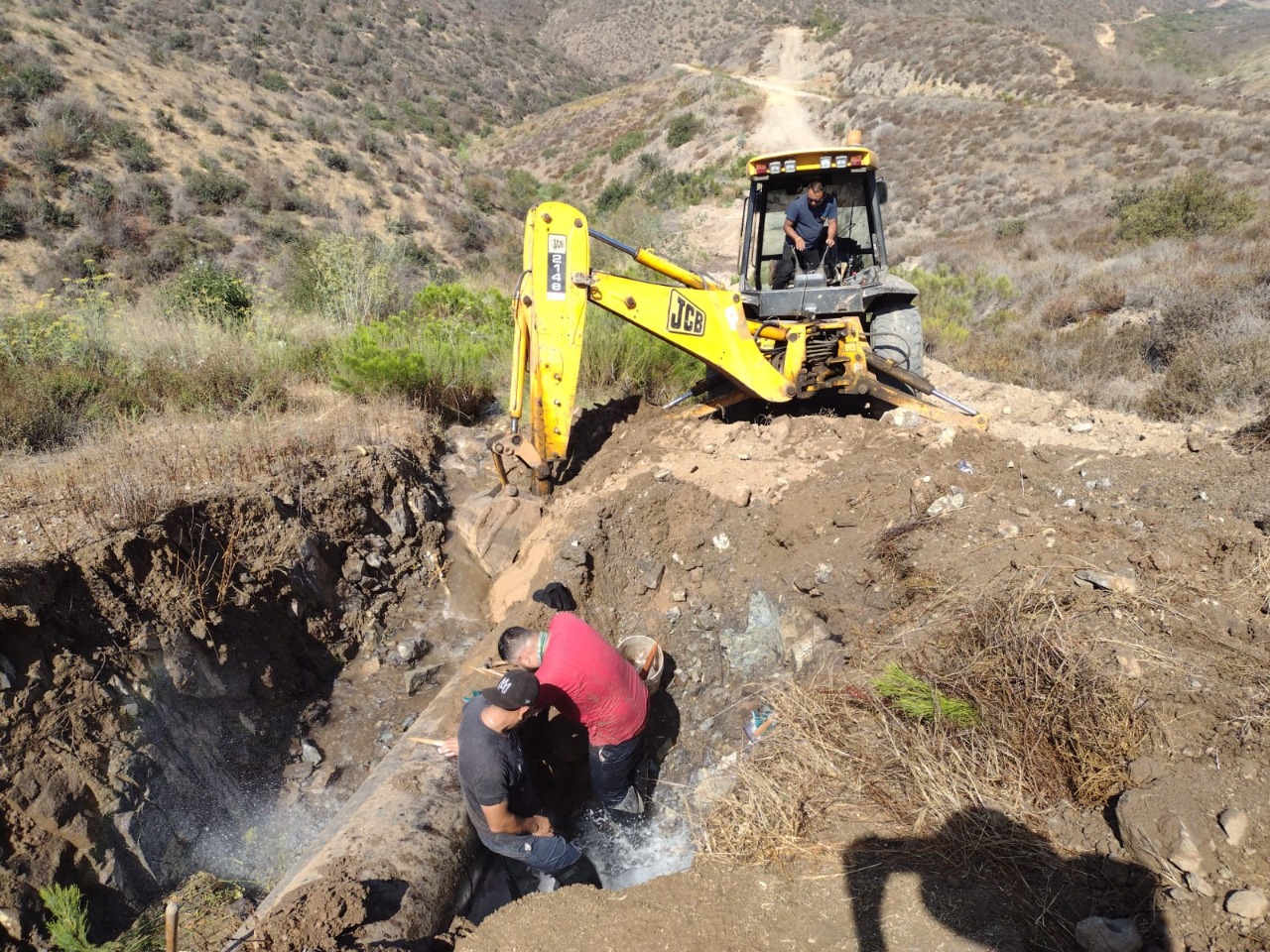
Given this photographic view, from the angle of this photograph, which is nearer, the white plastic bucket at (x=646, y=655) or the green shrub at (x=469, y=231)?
the white plastic bucket at (x=646, y=655)

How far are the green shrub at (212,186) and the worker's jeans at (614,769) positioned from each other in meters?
17.8

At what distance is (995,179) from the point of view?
21.5m

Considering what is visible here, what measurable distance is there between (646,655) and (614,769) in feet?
2.33

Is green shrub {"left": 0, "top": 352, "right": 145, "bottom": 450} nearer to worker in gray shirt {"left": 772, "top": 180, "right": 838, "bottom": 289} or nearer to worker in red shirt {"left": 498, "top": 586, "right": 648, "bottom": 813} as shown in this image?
worker in red shirt {"left": 498, "top": 586, "right": 648, "bottom": 813}

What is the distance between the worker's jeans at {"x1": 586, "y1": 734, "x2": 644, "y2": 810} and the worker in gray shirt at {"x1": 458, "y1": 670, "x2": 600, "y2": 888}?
1.19 ft

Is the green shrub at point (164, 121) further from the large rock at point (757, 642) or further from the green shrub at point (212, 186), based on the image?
the large rock at point (757, 642)

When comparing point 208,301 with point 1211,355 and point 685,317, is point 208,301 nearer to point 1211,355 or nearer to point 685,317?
point 685,317

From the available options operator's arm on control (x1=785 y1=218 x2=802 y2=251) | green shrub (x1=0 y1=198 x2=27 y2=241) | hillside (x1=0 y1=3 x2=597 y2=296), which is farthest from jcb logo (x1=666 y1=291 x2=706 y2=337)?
green shrub (x1=0 y1=198 x2=27 y2=241)

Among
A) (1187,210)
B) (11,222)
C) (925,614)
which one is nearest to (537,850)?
(925,614)

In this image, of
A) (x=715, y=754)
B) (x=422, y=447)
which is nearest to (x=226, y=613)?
(x=422, y=447)

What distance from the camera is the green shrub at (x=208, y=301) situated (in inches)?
335

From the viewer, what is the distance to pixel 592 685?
3619mm

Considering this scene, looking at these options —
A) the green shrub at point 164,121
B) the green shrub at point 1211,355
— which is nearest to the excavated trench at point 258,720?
the green shrub at point 1211,355

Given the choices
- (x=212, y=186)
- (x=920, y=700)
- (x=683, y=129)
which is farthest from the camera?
(x=683, y=129)
